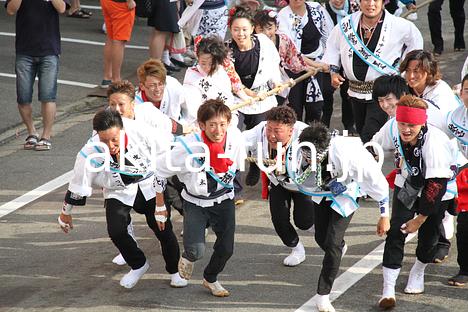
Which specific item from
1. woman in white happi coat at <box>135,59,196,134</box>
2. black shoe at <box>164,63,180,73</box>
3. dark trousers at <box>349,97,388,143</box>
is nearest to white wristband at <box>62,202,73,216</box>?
woman in white happi coat at <box>135,59,196,134</box>

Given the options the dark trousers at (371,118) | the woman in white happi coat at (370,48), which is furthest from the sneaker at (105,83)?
the dark trousers at (371,118)

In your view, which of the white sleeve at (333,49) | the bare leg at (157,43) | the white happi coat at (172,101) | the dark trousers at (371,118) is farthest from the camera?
the bare leg at (157,43)

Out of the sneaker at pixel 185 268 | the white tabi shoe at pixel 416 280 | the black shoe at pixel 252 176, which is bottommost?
the black shoe at pixel 252 176

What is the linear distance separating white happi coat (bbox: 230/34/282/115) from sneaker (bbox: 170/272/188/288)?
2145 millimetres

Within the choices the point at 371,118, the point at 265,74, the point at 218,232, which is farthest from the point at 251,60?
the point at 218,232

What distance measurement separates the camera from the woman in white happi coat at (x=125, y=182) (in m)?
7.18

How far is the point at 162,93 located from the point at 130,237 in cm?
137

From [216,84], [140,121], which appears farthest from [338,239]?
[216,84]

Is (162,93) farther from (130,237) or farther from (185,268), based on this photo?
(185,268)

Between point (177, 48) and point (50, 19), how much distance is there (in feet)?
7.97

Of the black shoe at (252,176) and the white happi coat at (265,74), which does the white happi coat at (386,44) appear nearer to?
the white happi coat at (265,74)

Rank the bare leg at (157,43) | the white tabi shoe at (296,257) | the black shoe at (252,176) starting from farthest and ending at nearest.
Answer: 1. the bare leg at (157,43)
2. the black shoe at (252,176)
3. the white tabi shoe at (296,257)

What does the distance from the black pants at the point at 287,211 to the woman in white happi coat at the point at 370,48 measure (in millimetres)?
1421

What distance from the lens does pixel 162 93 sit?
326 inches
